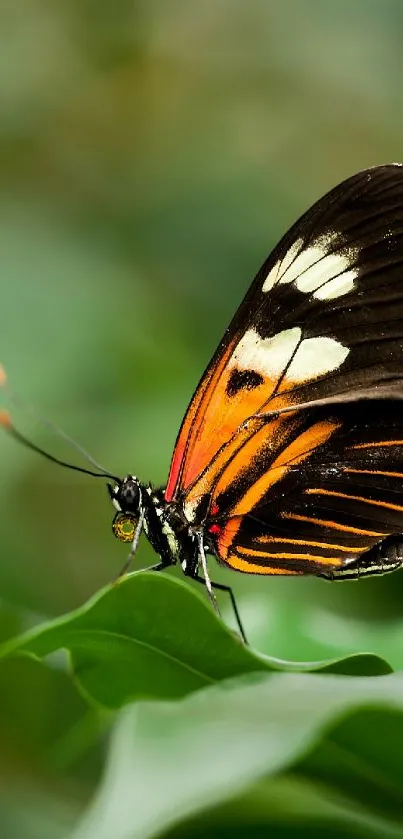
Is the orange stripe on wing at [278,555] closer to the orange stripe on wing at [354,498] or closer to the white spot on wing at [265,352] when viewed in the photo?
the orange stripe on wing at [354,498]

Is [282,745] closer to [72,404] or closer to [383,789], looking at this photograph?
[383,789]

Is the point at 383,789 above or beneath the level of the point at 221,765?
beneath

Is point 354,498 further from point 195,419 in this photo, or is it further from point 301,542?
point 195,419

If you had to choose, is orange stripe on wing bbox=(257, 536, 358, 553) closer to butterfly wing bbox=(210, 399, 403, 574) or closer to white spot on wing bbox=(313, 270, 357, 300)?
butterfly wing bbox=(210, 399, 403, 574)

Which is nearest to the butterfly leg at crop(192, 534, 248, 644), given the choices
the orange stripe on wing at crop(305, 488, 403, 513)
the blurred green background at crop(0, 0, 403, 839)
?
the orange stripe on wing at crop(305, 488, 403, 513)

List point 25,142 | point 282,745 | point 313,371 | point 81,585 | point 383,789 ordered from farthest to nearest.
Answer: point 25,142 → point 81,585 → point 313,371 → point 383,789 → point 282,745

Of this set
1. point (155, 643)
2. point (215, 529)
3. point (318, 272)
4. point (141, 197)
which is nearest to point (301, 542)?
point (215, 529)

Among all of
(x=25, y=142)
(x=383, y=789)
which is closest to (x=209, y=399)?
(x=383, y=789)
